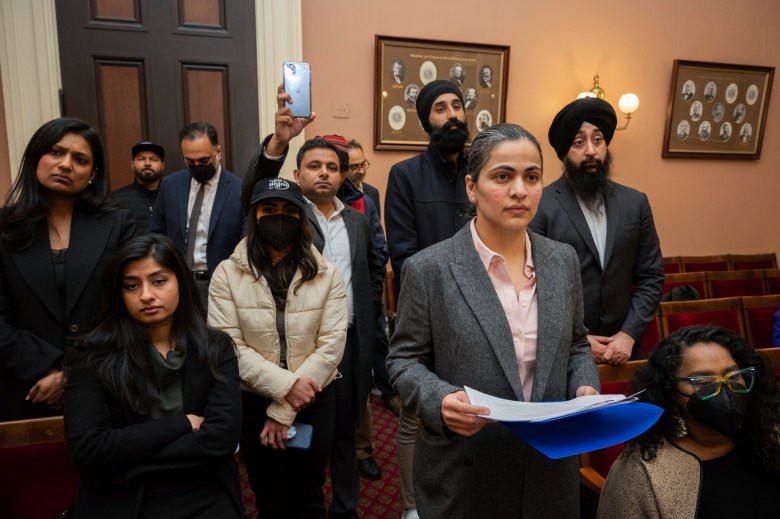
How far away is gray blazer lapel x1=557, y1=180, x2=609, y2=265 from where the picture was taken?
6.63 feet

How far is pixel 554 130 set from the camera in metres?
2.20

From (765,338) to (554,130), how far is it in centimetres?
186

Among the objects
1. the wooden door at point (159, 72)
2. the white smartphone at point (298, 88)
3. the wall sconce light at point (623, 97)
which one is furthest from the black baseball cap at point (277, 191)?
the wall sconce light at point (623, 97)

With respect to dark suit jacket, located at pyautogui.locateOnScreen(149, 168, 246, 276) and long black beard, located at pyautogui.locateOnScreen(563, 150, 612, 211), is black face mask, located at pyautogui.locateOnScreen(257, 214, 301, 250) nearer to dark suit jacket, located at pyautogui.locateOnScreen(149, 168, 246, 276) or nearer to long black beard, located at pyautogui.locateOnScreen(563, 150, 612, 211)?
dark suit jacket, located at pyautogui.locateOnScreen(149, 168, 246, 276)

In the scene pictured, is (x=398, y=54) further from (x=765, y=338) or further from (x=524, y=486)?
(x=524, y=486)

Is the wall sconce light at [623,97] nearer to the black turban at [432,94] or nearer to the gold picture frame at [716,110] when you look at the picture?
the gold picture frame at [716,110]

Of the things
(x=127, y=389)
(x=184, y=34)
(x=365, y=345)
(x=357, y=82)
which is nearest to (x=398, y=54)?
(x=357, y=82)

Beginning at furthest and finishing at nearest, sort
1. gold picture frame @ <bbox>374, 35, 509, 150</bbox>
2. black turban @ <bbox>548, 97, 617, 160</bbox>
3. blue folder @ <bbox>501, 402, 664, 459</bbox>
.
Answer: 1. gold picture frame @ <bbox>374, 35, 509, 150</bbox>
2. black turban @ <bbox>548, 97, 617, 160</bbox>
3. blue folder @ <bbox>501, 402, 664, 459</bbox>

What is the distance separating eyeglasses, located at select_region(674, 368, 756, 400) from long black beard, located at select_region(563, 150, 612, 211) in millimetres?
891

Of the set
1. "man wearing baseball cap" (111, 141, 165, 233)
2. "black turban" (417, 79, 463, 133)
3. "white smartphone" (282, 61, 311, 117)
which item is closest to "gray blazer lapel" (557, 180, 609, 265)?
"black turban" (417, 79, 463, 133)

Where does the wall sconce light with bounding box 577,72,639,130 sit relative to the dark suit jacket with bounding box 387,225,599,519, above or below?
above

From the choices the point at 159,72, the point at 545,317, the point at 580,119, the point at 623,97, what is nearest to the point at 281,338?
the point at 545,317

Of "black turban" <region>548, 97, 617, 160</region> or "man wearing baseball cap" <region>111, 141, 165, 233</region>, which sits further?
"man wearing baseball cap" <region>111, 141, 165, 233</region>

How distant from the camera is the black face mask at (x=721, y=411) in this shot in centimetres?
129
